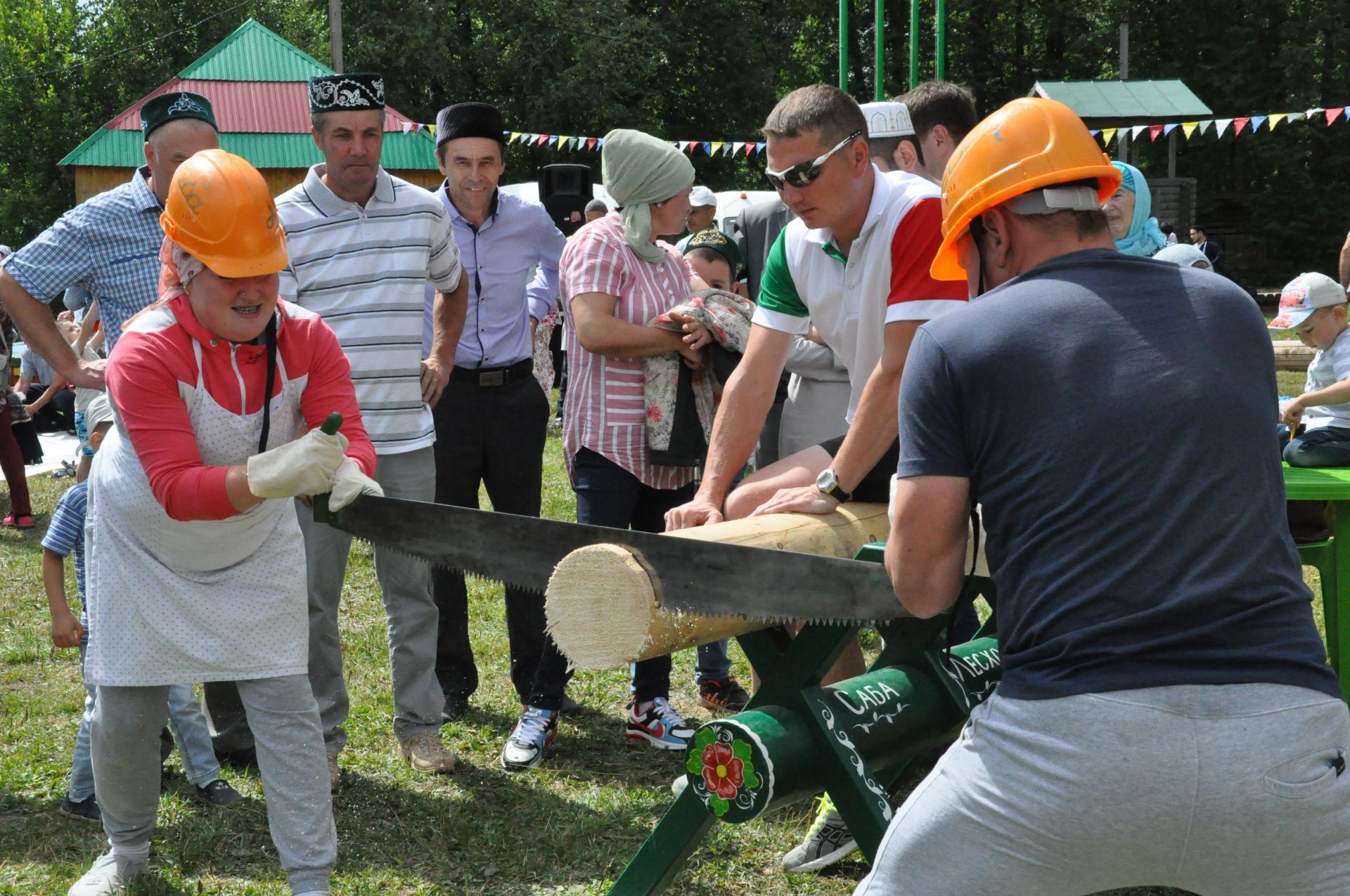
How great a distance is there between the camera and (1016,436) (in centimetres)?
187

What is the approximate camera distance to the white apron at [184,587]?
10.1 feet

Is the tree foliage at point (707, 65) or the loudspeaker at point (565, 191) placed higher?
the tree foliage at point (707, 65)

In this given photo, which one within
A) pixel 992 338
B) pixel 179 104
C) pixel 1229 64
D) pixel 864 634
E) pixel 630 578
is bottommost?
pixel 864 634

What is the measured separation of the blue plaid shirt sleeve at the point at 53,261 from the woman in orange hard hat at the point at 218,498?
0.99m

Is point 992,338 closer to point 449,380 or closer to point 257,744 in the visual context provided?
point 257,744

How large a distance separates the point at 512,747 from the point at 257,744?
4.79 ft

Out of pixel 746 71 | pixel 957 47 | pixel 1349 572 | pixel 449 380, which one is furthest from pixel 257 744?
pixel 957 47

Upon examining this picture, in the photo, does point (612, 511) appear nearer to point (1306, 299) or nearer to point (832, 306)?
point (832, 306)

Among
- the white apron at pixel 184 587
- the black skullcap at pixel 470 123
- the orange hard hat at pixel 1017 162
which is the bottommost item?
the white apron at pixel 184 587

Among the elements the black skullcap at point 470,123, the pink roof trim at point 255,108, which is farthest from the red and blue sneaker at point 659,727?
the pink roof trim at point 255,108

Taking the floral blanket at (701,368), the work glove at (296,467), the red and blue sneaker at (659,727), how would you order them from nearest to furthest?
the work glove at (296,467) < the floral blanket at (701,368) < the red and blue sneaker at (659,727)

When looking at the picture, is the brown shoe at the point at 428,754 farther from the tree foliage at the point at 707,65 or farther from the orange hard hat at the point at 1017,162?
the tree foliage at the point at 707,65

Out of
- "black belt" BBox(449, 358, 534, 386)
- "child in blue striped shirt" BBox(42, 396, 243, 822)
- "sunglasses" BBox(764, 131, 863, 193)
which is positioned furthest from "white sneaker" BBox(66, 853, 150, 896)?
"sunglasses" BBox(764, 131, 863, 193)

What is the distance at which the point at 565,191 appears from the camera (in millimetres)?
9289
